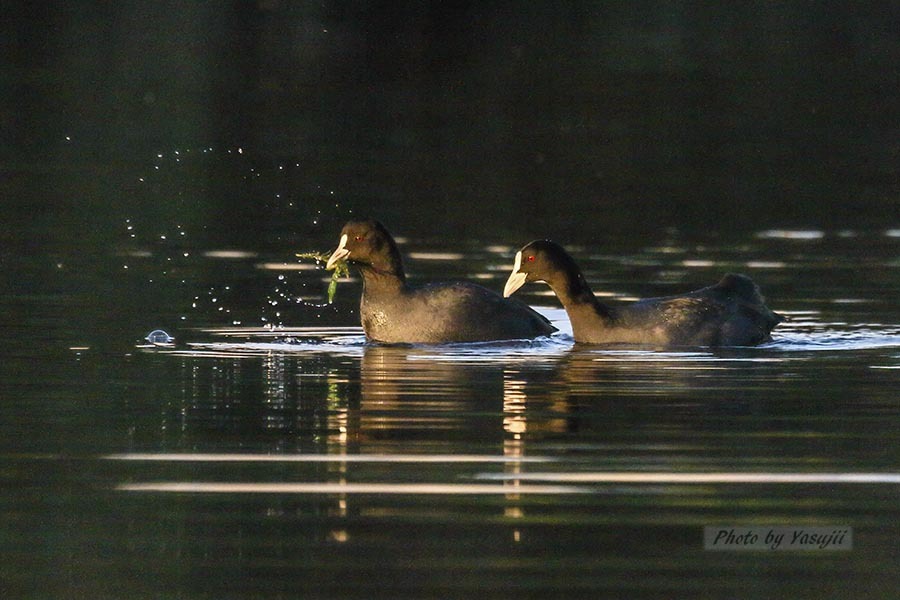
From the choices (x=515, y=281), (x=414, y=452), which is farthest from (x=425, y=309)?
(x=414, y=452)

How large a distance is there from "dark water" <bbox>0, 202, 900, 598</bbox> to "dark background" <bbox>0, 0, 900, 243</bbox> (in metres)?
7.11

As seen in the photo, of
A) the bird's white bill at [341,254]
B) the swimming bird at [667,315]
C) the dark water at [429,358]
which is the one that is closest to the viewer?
the dark water at [429,358]

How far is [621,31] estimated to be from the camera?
6875cm

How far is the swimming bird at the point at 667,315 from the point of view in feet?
60.7

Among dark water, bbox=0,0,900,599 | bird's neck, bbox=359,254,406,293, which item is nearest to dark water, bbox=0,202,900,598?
dark water, bbox=0,0,900,599

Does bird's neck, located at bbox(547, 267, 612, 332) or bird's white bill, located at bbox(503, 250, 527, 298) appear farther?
bird's white bill, located at bbox(503, 250, 527, 298)

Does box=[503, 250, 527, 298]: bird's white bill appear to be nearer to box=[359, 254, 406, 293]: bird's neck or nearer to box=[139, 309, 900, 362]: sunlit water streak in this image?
box=[139, 309, 900, 362]: sunlit water streak

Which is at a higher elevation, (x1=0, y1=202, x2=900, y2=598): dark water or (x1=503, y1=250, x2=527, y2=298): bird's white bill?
(x1=503, y1=250, x2=527, y2=298): bird's white bill

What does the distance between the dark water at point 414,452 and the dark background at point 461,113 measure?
711cm

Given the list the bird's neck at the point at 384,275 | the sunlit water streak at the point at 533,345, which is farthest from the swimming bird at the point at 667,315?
the bird's neck at the point at 384,275

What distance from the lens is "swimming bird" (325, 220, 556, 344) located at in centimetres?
1888

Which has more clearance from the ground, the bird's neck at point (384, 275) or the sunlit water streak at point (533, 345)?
the bird's neck at point (384, 275)

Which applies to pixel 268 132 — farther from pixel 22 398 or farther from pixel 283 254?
pixel 22 398

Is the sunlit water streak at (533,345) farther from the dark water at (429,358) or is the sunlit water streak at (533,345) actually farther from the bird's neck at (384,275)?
the bird's neck at (384,275)
